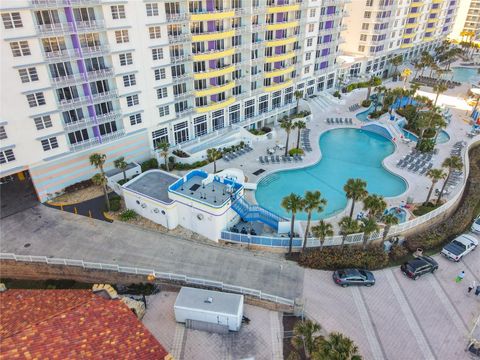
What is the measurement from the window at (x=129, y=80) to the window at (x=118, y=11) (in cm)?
725

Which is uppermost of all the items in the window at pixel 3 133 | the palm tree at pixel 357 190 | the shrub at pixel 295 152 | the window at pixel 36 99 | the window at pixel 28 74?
the window at pixel 28 74

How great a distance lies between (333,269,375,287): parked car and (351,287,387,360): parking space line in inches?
34.1

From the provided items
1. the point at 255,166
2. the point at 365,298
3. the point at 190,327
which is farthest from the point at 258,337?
the point at 255,166

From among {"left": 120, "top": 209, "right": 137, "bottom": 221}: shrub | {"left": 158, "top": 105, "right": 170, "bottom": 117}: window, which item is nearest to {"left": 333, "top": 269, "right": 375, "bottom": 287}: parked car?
{"left": 120, "top": 209, "right": 137, "bottom": 221}: shrub

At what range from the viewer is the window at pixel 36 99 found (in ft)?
132

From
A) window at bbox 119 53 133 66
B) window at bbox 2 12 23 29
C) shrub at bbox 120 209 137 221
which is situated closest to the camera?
window at bbox 2 12 23 29

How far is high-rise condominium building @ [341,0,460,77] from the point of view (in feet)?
294

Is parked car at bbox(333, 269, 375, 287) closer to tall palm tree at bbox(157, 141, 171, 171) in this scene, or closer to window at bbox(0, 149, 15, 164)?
tall palm tree at bbox(157, 141, 171, 171)

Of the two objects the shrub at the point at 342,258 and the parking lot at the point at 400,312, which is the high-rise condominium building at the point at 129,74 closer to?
the shrub at the point at 342,258

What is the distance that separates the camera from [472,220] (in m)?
47.2

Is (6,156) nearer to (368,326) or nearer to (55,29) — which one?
(55,29)

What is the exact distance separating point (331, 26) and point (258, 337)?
67340 mm

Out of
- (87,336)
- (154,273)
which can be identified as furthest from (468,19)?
(87,336)

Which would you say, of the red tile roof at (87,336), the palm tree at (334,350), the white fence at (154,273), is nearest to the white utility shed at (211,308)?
the white fence at (154,273)
